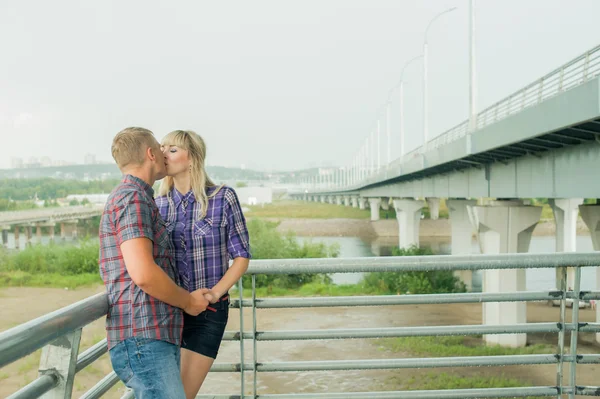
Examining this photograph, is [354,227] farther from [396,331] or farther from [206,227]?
[206,227]

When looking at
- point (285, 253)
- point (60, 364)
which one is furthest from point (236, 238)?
point (285, 253)

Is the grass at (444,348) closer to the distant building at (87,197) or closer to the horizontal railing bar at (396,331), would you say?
the horizontal railing bar at (396,331)

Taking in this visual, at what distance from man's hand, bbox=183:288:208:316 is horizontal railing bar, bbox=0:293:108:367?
0.38m

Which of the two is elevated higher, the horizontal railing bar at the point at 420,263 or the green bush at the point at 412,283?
the horizontal railing bar at the point at 420,263

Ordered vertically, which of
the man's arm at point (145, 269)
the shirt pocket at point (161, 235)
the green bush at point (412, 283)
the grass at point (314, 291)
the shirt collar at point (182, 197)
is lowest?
the grass at point (314, 291)

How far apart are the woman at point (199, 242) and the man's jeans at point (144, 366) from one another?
500mm

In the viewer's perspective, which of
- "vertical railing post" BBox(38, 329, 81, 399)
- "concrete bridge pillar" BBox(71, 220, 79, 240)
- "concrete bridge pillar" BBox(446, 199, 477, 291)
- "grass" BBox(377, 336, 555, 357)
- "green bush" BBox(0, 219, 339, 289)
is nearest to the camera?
"vertical railing post" BBox(38, 329, 81, 399)

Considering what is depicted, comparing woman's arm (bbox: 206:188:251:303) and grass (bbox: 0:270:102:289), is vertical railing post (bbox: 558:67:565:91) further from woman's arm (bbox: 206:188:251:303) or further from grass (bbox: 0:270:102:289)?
grass (bbox: 0:270:102:289)

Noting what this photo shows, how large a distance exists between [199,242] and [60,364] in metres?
0.95

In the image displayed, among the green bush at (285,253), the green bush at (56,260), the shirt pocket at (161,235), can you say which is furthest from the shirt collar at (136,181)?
the green bush at (56,260)

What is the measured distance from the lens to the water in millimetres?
37044

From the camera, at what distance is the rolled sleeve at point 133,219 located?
2824 mm

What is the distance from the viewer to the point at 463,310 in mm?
28938

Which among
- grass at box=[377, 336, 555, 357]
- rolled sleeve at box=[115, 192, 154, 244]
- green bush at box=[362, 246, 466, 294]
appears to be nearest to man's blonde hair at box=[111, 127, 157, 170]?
rolled sleeve at box=[115, 192, 154, 244]
